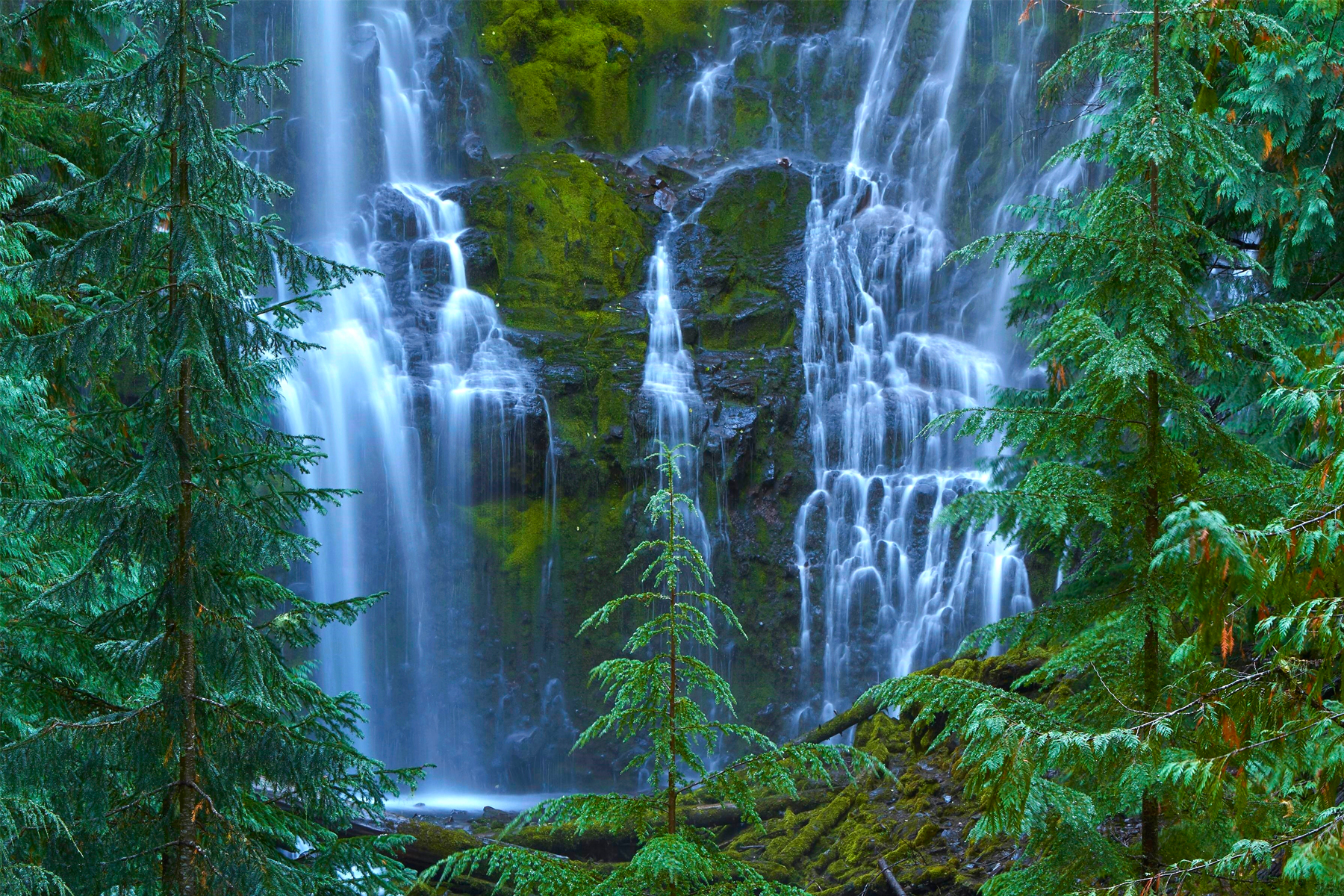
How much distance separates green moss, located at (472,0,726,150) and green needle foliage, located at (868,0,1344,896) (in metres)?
20.6

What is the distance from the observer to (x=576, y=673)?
711 inches

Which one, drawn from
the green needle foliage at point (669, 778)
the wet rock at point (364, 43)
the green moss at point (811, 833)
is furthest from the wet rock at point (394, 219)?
the green needle foliage at point (669, 778)

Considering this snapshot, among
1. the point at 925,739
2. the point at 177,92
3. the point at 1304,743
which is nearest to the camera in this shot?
the point at 1304,743

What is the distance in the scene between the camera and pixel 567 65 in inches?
969

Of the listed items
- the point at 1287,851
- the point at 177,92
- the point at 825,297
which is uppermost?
the point at 825,297

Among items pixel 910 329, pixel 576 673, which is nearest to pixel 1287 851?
pixel 576 673

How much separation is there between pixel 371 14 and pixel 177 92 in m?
22.6

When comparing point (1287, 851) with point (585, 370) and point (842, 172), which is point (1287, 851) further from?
point (842, 172)

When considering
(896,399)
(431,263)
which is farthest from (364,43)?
(896,399)

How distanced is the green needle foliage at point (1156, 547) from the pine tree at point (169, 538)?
3108 mm

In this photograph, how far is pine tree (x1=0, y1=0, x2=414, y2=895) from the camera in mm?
4414

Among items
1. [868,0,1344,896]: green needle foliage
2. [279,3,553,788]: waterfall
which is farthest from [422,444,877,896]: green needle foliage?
[279,3,553,788]: waterfall

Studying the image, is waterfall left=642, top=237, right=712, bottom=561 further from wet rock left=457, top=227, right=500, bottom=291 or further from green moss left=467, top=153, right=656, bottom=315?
wet rock left=457, top=227, right=500, bottom=291

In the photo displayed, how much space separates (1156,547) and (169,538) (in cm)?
418
